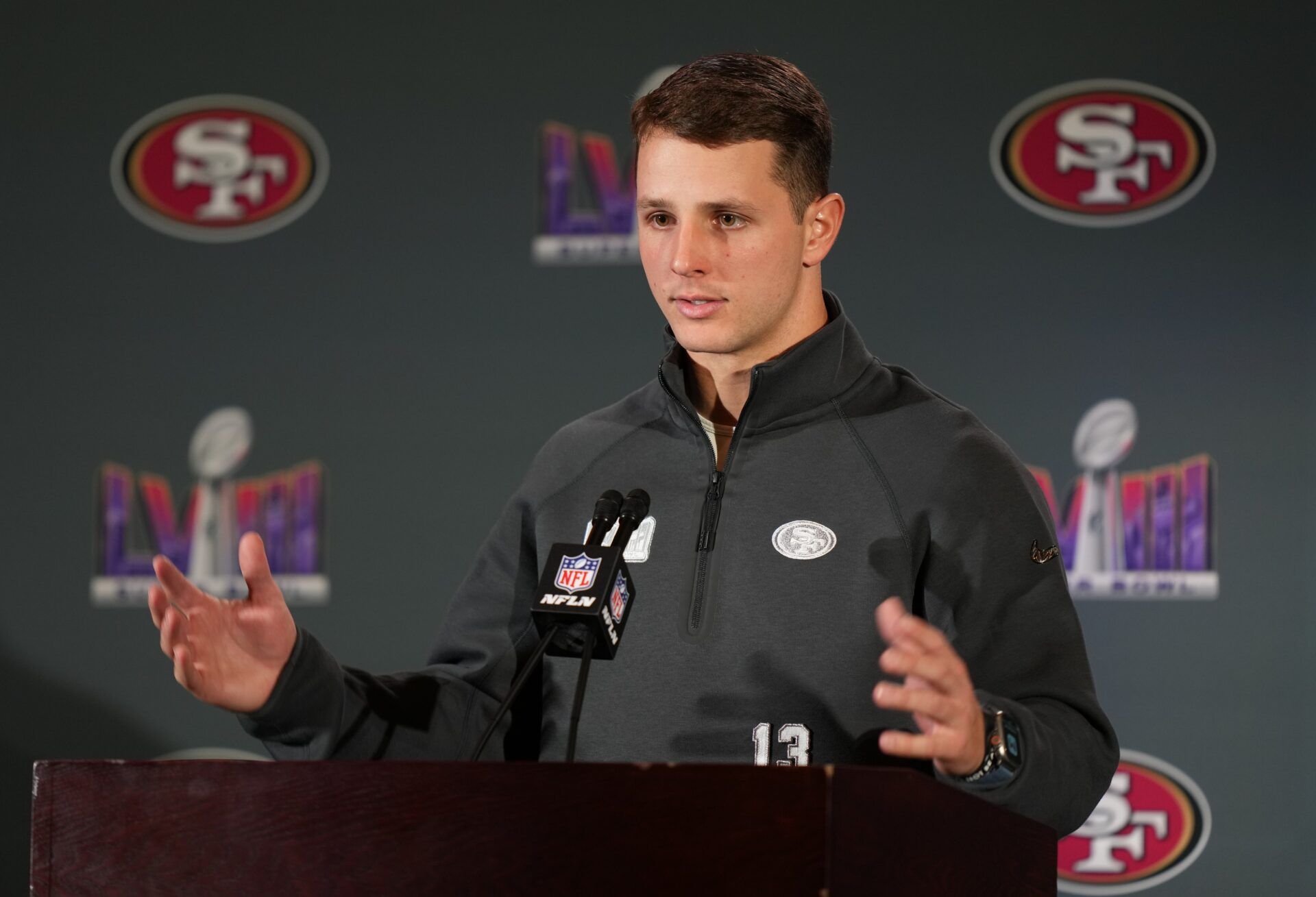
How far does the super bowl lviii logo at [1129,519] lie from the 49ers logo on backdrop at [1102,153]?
1.45 feet

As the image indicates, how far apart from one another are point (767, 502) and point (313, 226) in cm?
202

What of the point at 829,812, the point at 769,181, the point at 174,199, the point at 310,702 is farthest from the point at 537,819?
the point at 174,199

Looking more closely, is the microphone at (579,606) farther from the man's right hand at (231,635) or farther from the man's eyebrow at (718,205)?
the man's eyebrow at (718,205)

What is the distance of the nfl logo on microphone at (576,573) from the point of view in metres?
1.34

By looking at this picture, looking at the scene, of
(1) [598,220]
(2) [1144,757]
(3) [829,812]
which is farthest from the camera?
(1) [598,220]

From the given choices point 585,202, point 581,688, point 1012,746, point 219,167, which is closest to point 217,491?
point 219,167

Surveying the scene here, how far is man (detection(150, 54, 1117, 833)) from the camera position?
1.58 meters

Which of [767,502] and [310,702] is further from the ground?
[767,502]

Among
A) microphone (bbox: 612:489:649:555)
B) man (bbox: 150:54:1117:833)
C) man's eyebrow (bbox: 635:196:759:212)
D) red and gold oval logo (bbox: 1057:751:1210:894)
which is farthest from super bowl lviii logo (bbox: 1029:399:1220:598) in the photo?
microphone (bbox: 612:489:649:555)

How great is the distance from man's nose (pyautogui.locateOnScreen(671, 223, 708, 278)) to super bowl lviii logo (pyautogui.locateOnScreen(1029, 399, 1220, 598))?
59.5 inches

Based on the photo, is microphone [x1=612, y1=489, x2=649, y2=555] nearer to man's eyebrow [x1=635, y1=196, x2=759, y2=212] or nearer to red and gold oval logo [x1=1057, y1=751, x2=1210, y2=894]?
man's eyebrow [x1=635, y1=196, x2=759, y2=212]

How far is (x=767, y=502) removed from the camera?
1.70 m

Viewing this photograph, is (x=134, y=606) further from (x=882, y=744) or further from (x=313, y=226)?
(x=882, y=744)

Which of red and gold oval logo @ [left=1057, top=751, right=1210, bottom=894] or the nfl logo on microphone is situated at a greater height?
the nfl logo on microphone
